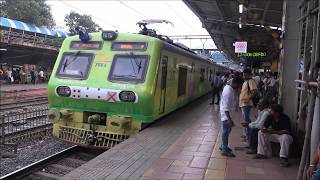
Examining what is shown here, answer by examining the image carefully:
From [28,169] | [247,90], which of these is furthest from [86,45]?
[247,90]

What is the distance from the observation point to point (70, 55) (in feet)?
33.4

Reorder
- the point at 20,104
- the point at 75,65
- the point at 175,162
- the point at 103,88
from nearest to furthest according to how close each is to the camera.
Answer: the point at 175,162
the point at 103,88
the point at 75,65
the point at 20,104

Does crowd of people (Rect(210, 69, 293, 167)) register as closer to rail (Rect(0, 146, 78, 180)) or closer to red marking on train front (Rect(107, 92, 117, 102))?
red marking on train front (Rect(107, 92, 117, 102))

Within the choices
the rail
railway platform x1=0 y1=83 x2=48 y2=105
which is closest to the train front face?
the rail

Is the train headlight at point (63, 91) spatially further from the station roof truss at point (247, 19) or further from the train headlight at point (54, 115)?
the station roof truss at point (247, 19)

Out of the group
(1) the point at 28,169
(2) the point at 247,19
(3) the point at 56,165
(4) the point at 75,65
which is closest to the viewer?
(1) the point at 28,169

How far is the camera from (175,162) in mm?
Answer: 6871

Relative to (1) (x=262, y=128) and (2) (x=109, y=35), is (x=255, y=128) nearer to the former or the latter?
(1) (x=262, y=128)

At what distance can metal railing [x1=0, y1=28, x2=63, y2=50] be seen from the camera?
29.5 meters

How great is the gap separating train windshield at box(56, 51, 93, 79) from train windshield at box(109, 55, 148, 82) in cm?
70

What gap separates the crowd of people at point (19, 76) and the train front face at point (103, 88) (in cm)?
2317

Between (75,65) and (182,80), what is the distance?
170 inches

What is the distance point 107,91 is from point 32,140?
11.2ft

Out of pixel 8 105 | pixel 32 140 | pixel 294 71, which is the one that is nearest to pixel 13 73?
pixel 8 105
